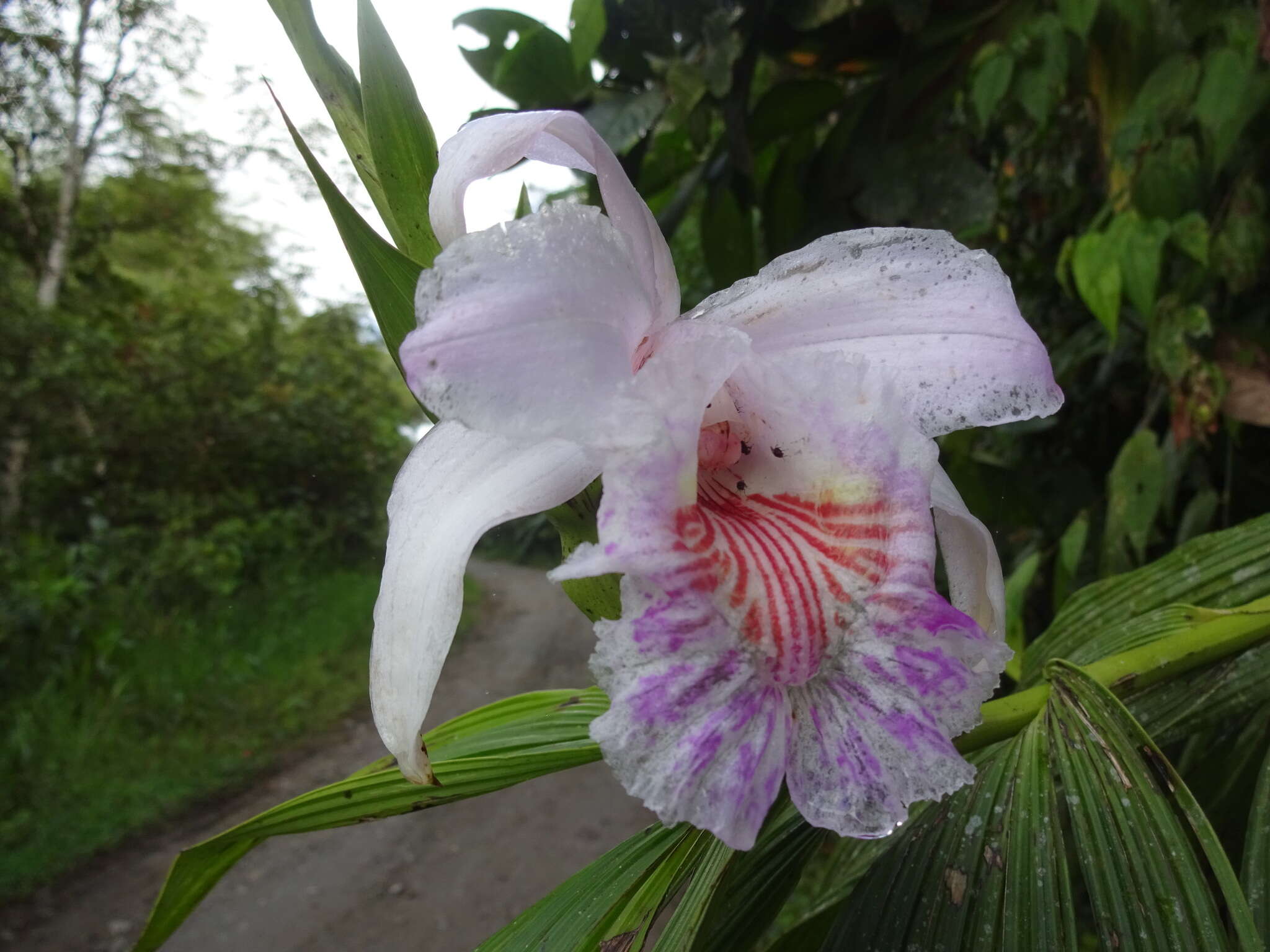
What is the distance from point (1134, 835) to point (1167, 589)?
423mm

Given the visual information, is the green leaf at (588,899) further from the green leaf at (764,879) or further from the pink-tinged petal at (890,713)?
the pink-tinged petal at (890,713)

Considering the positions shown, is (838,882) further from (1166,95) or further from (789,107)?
(789,107)

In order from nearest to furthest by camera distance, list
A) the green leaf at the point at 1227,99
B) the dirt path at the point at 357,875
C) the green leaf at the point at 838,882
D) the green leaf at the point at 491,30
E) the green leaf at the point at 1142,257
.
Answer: the green leaf at the point at 838,882, the green leaf at the point at 1227,99, the green leaf at the point at 1142,257, the green leaf at the point at 491,30, the dirt path at the point at 357,875

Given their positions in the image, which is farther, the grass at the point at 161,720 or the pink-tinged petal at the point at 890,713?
the grass at the point at 161,720

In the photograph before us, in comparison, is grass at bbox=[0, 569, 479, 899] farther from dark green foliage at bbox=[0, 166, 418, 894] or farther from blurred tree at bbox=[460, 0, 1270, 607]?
blurred tree at bbox=[460, 0, 1270, 607]

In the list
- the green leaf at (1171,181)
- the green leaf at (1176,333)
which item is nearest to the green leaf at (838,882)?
the green leaf at (1176,333)

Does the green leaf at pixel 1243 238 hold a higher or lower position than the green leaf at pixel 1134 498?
higher

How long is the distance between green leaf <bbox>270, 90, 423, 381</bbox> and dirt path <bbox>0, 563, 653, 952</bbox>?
3239 millimetres

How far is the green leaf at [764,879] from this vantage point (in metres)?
0.71

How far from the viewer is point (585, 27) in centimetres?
143

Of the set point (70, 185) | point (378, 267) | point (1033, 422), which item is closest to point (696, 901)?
point (378, 267)

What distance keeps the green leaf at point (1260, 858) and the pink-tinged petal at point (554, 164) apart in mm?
775

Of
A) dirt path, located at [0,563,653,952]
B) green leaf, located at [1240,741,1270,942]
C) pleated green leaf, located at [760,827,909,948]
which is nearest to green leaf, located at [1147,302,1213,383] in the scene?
green leaf, located at [1240,741,1270,942]

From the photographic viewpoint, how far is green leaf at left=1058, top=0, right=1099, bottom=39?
133cm
